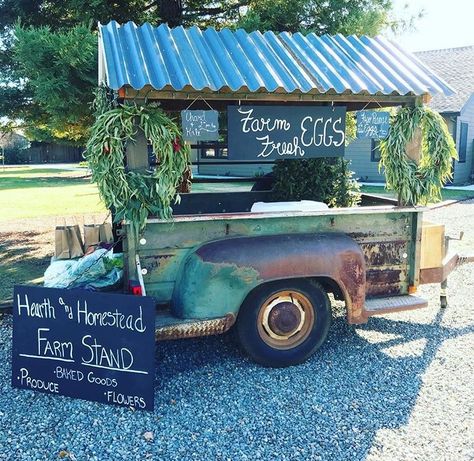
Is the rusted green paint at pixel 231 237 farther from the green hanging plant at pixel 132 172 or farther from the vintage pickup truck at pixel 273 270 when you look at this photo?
the green hanging plant at pixel 132 172

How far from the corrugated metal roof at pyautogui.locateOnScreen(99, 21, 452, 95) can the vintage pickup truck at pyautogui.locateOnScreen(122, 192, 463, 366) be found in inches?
39.8

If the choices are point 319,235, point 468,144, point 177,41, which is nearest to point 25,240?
point 177,41

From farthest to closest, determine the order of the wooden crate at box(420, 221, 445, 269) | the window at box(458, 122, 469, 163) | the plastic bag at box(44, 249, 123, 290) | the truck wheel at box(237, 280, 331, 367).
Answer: the window at box(458, 122, 469, 163)
the wooden crate at box(420, 221, 445, 269)
the plastic bag at box(44, 249, 123, 290)
the truck wheel at box(237, 280, 331, 367)

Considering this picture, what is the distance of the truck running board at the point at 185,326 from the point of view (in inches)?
143

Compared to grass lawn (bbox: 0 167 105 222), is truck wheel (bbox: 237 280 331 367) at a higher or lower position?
lower

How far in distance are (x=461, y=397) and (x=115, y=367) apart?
250 cm

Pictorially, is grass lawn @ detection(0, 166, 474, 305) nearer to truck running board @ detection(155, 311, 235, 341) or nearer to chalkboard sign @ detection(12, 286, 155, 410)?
chalkboard sign @ detection(12, 286, 155, 410)

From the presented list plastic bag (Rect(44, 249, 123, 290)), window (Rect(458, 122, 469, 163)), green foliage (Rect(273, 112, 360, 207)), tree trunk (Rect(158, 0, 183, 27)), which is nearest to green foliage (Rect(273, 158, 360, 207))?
green foliage (Rect(273, 112, 360, 207))

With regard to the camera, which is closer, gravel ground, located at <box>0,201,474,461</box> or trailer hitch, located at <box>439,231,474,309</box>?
gravel ground, located at <box>0,201,474,461</box>

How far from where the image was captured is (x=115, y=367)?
343 centimetres

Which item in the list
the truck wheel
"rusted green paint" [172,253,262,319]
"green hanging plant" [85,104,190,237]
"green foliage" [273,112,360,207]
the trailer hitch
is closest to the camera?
"green hanging plant" [85,104,190,237]

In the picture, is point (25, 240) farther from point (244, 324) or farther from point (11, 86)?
point (244, 324)

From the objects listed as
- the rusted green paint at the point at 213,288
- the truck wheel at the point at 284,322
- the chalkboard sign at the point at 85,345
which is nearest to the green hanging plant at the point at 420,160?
the truck wheel at the point at 284,322

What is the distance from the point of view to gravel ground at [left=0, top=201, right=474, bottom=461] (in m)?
2.97
